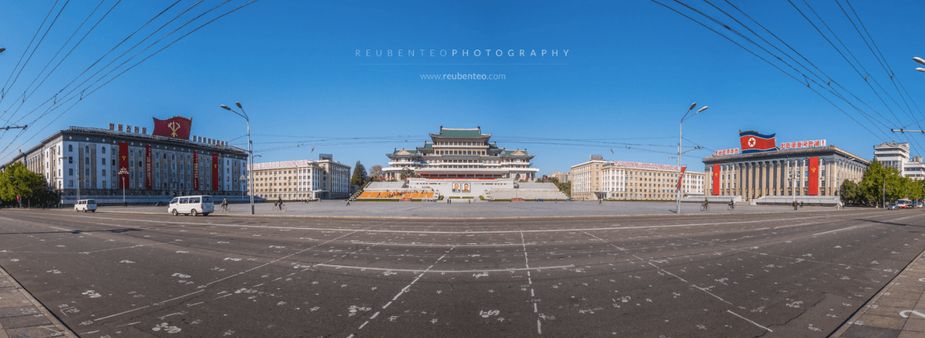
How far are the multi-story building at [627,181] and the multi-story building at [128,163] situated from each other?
353 feet

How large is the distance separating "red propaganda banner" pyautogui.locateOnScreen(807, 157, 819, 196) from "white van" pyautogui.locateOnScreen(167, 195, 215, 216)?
126574mm

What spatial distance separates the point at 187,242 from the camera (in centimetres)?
1359

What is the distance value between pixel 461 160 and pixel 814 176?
89.6 m

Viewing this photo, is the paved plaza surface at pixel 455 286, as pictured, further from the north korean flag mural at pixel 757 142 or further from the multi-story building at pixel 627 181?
the multi-story building at pixel 627 181

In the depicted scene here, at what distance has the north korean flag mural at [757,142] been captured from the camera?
343 feet

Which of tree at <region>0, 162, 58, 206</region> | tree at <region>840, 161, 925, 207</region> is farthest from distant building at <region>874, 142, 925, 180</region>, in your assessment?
tree at <region>0, 162, 58, 206</region>

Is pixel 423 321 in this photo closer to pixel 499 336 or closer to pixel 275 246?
pixel 499 336

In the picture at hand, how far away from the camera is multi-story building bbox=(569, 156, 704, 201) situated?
129 meters

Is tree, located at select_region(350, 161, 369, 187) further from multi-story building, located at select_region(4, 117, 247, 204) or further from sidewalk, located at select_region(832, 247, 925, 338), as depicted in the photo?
sidewalk, located at select_region(832, 247, 925, 338)

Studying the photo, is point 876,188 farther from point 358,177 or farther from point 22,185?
point 22,185

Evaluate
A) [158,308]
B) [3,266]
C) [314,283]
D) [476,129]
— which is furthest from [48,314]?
[476,129]

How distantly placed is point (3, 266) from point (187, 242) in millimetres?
4510

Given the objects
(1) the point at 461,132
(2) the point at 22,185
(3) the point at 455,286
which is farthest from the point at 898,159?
(2) the point at 22,185

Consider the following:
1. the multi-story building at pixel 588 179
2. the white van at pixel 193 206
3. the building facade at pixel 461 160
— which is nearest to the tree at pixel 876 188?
the multi-story building at pixel 588 179
